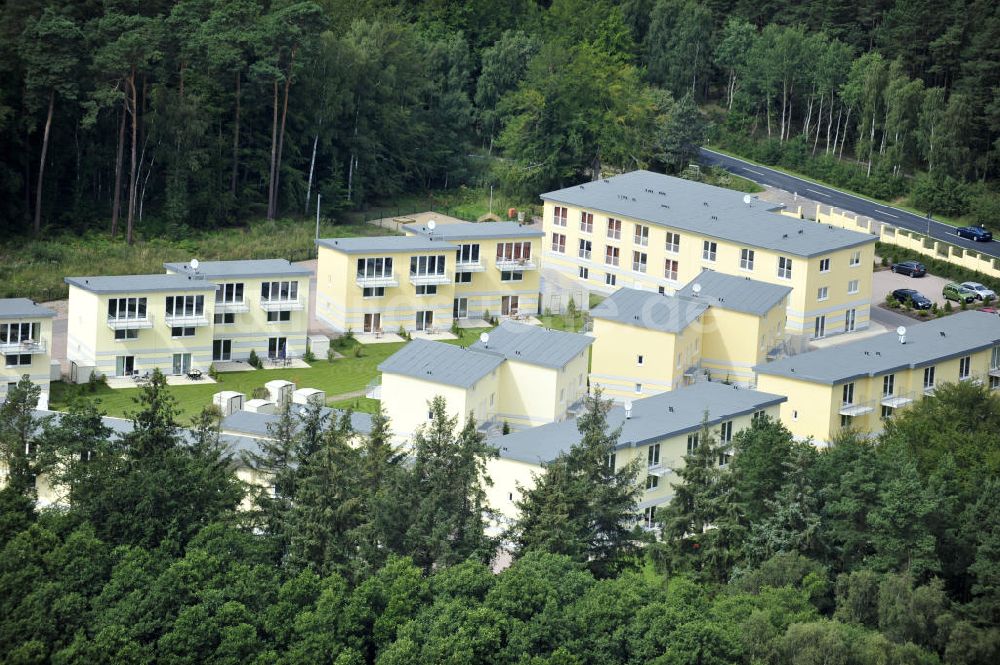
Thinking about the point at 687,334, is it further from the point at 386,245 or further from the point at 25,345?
the point at 25,345

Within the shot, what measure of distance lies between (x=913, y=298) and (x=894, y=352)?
14.4 meters

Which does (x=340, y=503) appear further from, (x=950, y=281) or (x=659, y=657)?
(x=950, y=281)

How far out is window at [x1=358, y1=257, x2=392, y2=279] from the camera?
264 ft

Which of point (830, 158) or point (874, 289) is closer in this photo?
point (874, 289)

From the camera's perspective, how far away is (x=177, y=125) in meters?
91.8

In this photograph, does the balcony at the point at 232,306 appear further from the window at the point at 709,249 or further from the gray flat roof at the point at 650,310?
the window at the point at 709,249

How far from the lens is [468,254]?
83500mm

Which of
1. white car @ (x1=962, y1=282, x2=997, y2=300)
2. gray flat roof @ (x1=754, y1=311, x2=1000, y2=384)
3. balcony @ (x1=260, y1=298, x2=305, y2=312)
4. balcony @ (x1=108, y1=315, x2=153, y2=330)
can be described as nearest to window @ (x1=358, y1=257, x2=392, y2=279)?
balcony @ (x1=260, y1=298, x2=305, y2=312)

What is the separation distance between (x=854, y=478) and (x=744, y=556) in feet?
13.9

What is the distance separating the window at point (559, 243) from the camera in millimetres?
91188

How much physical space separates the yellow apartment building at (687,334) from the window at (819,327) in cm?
379

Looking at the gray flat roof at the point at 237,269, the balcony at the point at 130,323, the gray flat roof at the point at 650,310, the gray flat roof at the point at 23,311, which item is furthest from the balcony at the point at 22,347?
the gray flat roof at the point at 650,310

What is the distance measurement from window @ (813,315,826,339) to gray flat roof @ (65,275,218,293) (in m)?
25.6

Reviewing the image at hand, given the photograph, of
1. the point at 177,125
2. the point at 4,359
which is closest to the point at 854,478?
the point at 4,359
